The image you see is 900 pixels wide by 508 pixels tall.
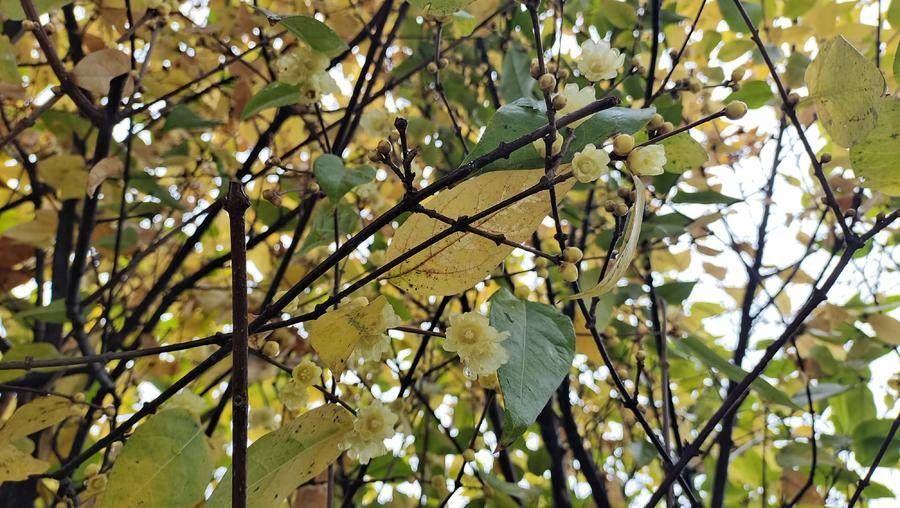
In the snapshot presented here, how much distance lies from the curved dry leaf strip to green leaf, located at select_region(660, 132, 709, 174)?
243mm

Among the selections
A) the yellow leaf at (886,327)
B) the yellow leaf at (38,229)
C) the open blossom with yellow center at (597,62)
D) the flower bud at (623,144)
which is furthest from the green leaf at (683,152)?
the yellow leaf at (38,229)

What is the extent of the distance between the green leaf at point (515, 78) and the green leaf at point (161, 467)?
583 mm

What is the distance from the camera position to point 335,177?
0.71 metres

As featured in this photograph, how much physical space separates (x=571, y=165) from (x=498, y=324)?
0.13 m

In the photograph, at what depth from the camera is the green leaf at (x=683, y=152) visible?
0.73 metres

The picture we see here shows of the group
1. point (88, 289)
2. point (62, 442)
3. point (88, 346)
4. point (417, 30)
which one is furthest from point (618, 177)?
point (88, 289)

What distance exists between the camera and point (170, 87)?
127 cm

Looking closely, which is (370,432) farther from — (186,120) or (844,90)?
(186,120)

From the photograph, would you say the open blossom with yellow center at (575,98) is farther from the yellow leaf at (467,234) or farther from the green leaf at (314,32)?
the green leaf at (314,32)

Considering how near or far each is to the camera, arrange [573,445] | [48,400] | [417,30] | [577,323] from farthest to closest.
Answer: [417,30], [577,323], [573,445], [48,400]

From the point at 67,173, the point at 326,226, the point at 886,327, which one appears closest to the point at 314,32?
the point at 326,226

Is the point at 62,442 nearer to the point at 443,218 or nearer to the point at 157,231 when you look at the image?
the point at 157,231

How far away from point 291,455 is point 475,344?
180 mm

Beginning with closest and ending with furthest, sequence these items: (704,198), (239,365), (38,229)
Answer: (239,365) → (704,198) → (38,229)
